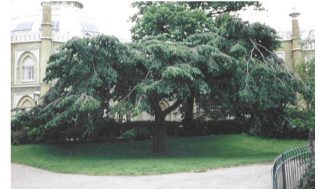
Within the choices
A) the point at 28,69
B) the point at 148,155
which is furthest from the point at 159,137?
the point at 28,69

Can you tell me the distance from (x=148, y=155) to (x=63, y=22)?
83.3 feet

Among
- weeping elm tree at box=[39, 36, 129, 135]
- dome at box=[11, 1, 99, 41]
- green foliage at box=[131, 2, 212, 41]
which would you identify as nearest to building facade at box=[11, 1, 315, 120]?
dome at box=[11, 1, 99, 41]

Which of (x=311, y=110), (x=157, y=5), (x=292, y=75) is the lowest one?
(x=311, y=110)

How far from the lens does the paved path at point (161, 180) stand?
400 inches

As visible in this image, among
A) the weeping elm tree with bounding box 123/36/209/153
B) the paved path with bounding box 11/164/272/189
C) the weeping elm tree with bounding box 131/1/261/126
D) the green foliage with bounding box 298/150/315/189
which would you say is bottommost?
the paved path with bounding box 11/164/272/189

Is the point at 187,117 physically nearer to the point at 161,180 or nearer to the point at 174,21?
the point at 174,21

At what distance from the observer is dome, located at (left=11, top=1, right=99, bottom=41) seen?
1506 inches

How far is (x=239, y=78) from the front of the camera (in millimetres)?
16531

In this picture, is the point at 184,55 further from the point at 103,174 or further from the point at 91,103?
the point at 103,174

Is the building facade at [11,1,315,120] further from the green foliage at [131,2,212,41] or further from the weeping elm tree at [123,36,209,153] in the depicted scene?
the weeping elm tree at [123,36,209,153]

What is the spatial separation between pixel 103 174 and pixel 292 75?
920 centimetres

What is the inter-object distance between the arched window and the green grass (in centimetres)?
1751
